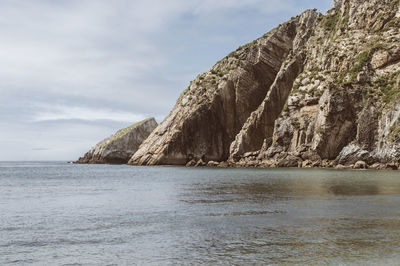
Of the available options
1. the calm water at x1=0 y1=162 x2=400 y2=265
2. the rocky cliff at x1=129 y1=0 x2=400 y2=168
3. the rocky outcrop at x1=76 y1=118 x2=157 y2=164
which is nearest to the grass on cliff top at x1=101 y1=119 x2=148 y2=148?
the rocky outcrop at x1=76 y1=118 x2=157 y2=164

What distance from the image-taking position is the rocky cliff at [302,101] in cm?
9075

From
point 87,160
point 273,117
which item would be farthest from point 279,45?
→ point 87,160

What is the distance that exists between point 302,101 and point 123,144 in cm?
8349

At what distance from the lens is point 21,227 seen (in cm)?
2195

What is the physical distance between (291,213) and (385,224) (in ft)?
18.8

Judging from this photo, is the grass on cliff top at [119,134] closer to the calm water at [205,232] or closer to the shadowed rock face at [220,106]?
the shadowed rock face at [220,106]

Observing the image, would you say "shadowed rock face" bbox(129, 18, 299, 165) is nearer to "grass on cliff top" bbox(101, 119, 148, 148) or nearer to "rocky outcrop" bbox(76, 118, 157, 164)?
"rocky outcrop" bbox(76, 118, 157, 164)

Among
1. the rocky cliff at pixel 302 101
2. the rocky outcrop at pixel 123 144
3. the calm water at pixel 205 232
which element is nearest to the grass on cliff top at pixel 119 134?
the rocky outcrop at pixel 123 144

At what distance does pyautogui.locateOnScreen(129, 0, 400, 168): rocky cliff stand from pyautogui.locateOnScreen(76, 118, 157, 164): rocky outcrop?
2463 cm

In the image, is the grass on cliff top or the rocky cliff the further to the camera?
the grass on cliff top

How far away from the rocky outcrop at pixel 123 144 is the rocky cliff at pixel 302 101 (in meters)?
24.6

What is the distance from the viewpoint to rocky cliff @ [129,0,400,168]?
90750 mm

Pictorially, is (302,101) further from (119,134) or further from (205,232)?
(205,232)

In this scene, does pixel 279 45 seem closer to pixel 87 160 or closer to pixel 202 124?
pixel 202 124
